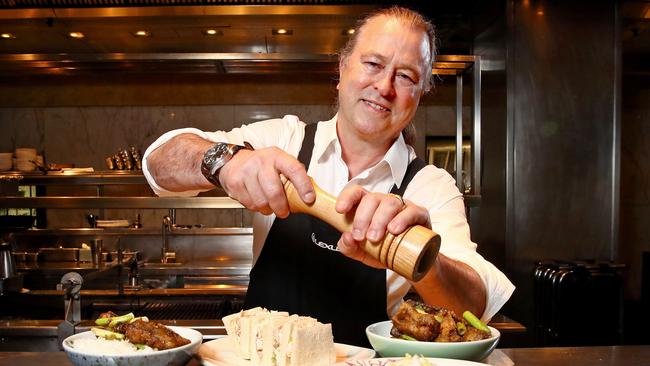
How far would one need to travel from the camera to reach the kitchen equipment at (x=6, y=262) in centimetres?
395

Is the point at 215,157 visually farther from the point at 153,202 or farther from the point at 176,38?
the point at 176,38

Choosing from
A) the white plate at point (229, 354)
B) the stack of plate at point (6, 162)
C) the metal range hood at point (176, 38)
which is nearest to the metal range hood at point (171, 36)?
the metal range hood at point (176, 38)

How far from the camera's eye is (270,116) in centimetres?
712

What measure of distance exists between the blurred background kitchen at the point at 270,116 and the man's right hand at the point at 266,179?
1.91 metres

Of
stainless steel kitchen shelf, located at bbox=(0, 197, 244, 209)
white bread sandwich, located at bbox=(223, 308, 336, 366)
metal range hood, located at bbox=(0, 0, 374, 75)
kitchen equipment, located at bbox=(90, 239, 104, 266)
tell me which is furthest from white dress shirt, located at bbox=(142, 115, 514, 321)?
kitchen equipment, located at bbox=(90, 239, 104, 266)

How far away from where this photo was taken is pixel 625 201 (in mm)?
7168

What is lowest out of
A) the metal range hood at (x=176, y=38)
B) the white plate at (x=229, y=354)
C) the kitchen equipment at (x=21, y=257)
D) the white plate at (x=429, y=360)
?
the kitchen equipment at (x=21, y=257)

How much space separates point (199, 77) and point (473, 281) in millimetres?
5985

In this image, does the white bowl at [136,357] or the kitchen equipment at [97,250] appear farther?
the kitchen equipment at [97,250]

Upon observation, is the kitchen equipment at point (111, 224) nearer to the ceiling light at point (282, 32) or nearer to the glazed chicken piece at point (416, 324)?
the ceiling light at point (282, 32)

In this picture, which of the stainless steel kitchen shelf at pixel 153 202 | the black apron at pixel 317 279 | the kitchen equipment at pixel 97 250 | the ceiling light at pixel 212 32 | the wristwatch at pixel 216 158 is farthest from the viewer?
the ceiling light at pixel 212 32

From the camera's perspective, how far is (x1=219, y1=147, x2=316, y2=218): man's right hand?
116 centimetres

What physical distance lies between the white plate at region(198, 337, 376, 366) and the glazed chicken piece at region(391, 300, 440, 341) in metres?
0.08

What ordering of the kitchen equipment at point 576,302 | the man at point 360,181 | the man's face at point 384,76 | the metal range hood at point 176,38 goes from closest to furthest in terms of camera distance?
the man at point 360,181 < the man's face at point 384,76 < the metal range hood at point 176,38 < the kitchen equipment at point 576,302
